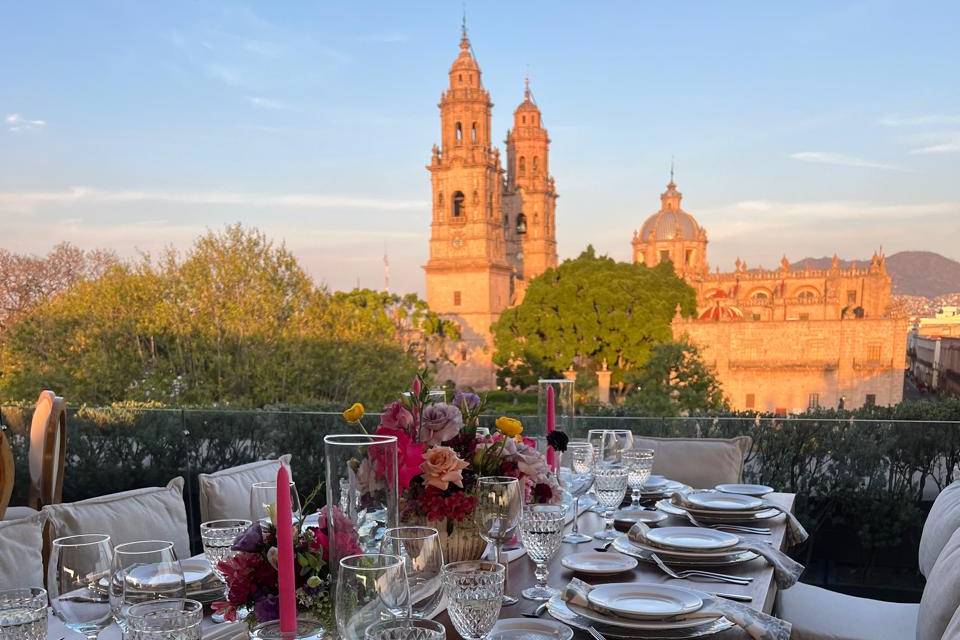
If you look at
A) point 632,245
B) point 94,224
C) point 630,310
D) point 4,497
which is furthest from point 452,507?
point 632,245

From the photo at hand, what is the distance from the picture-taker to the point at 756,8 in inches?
711

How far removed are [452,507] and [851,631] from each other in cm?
152

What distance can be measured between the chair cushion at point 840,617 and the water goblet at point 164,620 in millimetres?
1931

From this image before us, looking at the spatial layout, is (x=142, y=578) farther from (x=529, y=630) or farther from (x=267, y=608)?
(x=529, y=630)

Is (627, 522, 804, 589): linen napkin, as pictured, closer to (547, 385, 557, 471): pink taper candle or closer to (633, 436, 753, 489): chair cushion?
(547, 385, 557, 471): pink taper candle

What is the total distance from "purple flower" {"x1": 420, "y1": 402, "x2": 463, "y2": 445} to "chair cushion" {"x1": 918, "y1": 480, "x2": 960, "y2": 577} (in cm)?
158

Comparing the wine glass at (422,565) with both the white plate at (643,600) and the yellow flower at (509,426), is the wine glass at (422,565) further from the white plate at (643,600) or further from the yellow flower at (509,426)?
the yellow flower at (509,426)

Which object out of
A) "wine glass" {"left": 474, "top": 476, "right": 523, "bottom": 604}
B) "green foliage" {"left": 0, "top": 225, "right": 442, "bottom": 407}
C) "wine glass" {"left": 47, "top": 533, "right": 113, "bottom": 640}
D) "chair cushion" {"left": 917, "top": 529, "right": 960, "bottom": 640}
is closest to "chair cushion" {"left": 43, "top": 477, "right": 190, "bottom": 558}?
"wine glass" {"left": 47, "top": 533, "right": 113, "bottom": 640}

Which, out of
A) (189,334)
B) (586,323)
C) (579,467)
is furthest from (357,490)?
(586,323)

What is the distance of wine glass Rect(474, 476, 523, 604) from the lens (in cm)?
155

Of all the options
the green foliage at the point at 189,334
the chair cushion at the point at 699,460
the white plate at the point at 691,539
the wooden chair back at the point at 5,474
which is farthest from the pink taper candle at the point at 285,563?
the green foliage at the point at 189,334

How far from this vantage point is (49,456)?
12.6 feet

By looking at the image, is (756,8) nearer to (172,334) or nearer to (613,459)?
(172,334)

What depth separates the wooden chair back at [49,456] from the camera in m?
3.82
